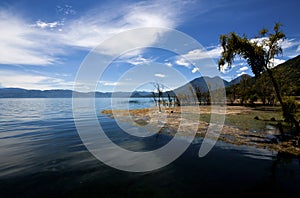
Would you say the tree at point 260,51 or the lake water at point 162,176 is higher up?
the tree at point 260,51

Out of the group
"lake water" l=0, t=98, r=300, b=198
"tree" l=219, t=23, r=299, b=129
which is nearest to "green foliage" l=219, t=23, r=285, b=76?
"tree" l=219, t=23, r=299, b=129

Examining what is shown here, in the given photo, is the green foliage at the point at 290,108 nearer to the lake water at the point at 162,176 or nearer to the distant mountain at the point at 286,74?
the distant mountain at the point at 286,74

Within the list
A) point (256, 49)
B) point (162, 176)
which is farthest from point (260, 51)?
point (162, 176)

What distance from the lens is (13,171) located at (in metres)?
13.2

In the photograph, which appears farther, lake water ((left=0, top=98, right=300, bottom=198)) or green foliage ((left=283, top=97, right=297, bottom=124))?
green foliage ((left=283, top=97, right=297, bottom=124))

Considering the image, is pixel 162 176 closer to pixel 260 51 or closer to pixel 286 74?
pixel 260 51

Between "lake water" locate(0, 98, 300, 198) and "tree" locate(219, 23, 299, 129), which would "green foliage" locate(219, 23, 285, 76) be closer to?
"tree" locate(219, 23, 299, 129)

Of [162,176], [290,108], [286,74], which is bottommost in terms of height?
[162,176]

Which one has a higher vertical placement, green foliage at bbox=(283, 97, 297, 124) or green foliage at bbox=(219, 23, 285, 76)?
green foliage at bbox=(219, 23, 285, 76)

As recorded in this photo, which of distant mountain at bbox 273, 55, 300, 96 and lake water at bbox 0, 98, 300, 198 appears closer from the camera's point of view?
lake water at bbox 0, 98, 300, 198

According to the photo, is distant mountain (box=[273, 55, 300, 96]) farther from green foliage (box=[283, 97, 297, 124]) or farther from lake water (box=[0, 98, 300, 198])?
lake water (box=[0, 98, 300, 198])

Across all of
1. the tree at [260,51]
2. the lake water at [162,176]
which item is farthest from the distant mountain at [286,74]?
the lake water at [162,176]

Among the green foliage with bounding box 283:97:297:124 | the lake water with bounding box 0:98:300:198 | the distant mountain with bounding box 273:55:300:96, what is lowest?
the lake water with bounding box 0:98:300:198

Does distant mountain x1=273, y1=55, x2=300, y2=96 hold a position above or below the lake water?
above
